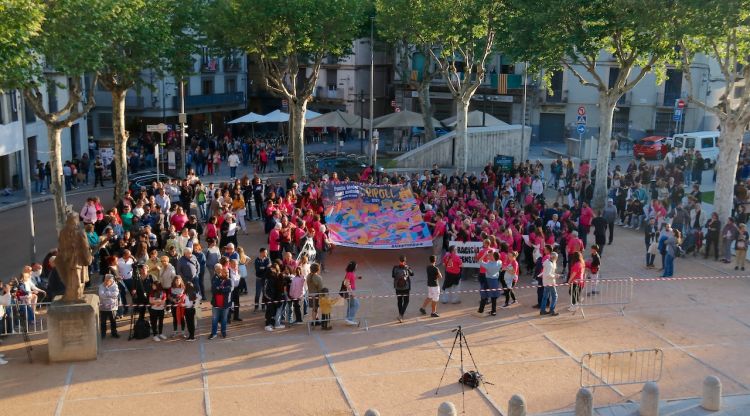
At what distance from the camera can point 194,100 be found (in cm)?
5231

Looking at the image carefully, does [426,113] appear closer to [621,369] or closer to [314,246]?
[314,246]

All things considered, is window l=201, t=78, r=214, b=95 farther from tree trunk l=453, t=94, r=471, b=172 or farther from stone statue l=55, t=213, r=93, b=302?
stone statue l=55, t=213, r=93, b=302

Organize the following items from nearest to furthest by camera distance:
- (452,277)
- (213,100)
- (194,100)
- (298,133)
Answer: (452,277), (298,133), (194,100), (213,100)

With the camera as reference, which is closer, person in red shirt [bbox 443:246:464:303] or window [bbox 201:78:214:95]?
person in red shirt [bbox 443:246:464:303]

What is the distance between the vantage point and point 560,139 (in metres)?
55.6

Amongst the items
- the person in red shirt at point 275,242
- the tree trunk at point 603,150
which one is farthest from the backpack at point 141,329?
the tree trunk at point 603,150

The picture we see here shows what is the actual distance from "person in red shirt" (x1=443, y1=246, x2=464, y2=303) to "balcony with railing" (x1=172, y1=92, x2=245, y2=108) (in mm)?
36476

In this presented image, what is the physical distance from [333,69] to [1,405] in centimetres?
4782

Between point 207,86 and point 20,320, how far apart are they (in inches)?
1587

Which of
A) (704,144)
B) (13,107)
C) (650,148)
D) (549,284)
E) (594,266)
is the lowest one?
(549,284)

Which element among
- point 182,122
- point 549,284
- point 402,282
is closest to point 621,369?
point 549,284

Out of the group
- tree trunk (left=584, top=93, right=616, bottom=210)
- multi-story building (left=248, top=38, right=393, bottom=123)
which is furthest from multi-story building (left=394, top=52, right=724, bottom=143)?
tree trunk (left=584, top=93, right=616, bottom=210)

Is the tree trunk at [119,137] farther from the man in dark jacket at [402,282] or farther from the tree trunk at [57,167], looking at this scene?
the man in dark jacket at [402,282]

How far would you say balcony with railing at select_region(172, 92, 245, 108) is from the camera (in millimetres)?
51844
